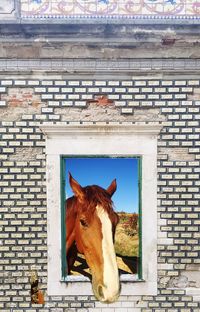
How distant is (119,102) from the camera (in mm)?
5016

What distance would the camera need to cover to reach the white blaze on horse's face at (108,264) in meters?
5.23

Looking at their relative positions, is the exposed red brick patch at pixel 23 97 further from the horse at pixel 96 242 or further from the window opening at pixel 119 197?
the horse at pixel 96 242

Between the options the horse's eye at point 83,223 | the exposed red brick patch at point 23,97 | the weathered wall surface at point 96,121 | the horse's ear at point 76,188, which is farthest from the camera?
the horse's eye at point 83,223

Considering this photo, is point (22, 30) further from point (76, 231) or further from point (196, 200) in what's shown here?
point (196, 200)

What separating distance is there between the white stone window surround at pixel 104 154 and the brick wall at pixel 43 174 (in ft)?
0.29

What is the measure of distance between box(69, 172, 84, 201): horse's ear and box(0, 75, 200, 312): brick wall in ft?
1.32

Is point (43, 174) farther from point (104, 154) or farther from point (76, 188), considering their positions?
point (104, 154)

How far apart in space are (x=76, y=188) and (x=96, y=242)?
32.6 inches

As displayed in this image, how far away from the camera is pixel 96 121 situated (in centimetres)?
503

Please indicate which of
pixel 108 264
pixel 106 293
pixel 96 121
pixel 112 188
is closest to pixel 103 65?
pixel 96 121

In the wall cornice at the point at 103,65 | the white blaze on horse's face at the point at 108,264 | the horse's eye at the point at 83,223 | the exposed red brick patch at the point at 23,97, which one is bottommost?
the white blaze on horse's face at the point at 108,264

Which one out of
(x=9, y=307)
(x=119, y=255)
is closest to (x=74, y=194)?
(x=119, y=255)

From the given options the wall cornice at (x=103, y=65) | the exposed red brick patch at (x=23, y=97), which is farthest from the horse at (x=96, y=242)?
the wall cornice at (x=103, y=65)

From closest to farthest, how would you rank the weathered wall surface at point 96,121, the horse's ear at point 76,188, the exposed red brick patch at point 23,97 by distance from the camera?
the weathered wall surface at point 96,121 < the exposed red brick patch at point 23,97 < the horse's ear at point 76,188
